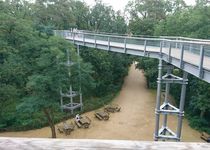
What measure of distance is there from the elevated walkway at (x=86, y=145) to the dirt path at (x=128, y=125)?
587 inches

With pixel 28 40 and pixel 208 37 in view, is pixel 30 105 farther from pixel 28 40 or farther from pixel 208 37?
pixel 208 37

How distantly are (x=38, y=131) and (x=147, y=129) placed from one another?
760cm

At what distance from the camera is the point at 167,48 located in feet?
42.6

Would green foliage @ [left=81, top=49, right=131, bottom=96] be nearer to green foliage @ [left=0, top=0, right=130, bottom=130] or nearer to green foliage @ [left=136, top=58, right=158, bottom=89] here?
green foliage @ [left=0, top=0, right=130, bottom=130]

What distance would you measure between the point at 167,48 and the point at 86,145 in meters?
12.2

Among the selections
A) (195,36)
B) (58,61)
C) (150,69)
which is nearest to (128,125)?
(58,61)

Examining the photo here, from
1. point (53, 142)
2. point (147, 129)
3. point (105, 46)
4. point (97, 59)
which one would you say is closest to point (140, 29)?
point (97, 59)

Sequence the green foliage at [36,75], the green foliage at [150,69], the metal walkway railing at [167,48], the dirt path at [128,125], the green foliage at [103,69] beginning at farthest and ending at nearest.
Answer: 1. the green foliage at [150,69]
2. the green foliage at [103,69]
3. the dirt path at [128,125]
4. the green foliage at [36,75]
5. the metal walkway railing at [167,48]

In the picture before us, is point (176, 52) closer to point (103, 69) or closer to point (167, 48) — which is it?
point (167, 48)

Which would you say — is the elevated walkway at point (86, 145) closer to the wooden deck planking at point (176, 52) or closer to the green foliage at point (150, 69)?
the wooden deck planking at point (176, 52)

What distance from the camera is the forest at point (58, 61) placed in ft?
48.5

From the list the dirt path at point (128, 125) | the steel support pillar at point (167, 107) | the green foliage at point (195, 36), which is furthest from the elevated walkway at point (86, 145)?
the green foliage at point (195, 36)

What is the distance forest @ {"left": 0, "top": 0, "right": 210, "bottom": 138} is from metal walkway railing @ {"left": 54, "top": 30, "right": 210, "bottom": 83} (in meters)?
2.47

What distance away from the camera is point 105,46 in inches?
718
